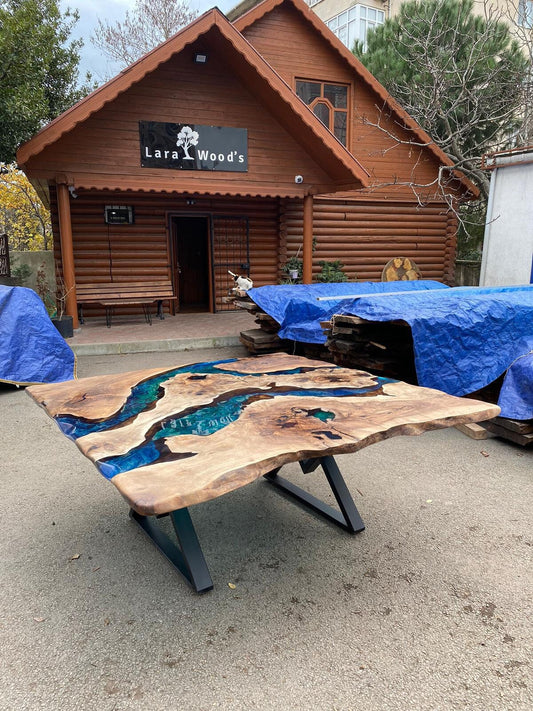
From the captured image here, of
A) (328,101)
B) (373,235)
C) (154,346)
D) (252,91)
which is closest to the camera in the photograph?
(154,346)

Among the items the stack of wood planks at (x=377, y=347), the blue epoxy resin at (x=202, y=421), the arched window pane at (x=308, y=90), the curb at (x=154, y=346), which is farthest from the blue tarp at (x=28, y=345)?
the arched window pane at (x=308, y=90)

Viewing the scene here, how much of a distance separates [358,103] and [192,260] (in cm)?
607

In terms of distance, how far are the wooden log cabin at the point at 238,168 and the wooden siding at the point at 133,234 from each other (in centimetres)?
3

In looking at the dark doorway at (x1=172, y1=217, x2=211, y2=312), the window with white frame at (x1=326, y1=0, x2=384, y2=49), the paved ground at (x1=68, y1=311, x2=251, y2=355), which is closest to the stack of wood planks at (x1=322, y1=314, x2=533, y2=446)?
the paved ground at (x1=68, y1=311, x2=251, y2=355)

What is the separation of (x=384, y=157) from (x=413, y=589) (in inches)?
503

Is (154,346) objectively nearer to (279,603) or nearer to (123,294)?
(123,294)

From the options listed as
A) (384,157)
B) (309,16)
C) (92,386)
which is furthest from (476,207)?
(92,386)

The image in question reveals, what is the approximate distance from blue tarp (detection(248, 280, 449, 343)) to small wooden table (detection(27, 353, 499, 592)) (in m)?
3.45

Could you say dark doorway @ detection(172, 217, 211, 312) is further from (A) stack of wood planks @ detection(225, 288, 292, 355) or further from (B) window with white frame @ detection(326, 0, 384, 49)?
(B) window with white frame @ detection(326, 0, 384, 49)

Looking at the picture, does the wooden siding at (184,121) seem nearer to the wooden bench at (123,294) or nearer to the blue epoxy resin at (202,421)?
the wooden bench at (123,294)

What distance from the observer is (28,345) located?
20.3 feet

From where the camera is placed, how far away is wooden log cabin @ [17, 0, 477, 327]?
9.16 meters

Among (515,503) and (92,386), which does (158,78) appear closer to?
(92,386)

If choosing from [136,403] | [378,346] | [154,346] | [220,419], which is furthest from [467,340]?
[154,346]
